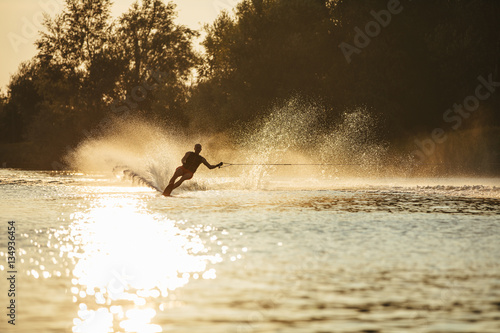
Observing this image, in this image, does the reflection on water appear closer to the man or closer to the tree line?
the man

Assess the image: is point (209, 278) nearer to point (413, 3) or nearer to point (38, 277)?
point (38, 277)

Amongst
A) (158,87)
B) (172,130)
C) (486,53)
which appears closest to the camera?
(486,53)

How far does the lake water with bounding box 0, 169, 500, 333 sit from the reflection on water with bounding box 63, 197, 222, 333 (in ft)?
0.06

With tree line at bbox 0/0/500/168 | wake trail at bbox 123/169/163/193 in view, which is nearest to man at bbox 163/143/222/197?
wake trail at bbox 123/169/163/193

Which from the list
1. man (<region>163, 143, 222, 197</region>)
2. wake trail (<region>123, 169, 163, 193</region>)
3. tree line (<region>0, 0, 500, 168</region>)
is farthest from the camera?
tree line (<region>0, 0, 500, 168</region>)

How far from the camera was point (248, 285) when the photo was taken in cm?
1007

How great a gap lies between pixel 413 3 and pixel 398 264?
2078 inches

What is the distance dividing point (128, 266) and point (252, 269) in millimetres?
1670

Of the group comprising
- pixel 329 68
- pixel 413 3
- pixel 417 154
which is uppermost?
pixel 413 3

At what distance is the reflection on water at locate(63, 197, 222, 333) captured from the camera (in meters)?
8.43

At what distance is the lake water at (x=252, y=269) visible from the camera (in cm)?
827

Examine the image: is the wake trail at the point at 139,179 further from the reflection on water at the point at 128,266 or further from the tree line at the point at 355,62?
the tree line at the point at 355,62

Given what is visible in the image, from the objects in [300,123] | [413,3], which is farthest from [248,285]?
[413,3]

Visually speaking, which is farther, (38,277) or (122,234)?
(122,234)
